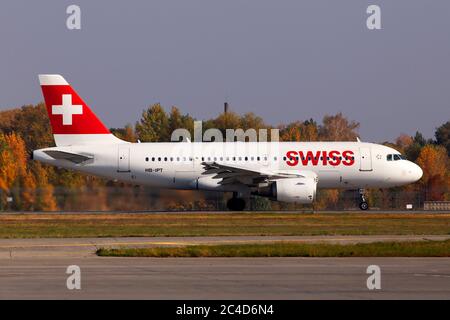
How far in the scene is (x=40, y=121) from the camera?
10288 centimetres

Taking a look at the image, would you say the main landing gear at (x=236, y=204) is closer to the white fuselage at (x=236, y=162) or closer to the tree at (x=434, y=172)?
the white fuselage at (x=236, y=162)

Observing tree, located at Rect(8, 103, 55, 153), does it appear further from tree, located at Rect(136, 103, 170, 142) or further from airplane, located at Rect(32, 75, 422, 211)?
airplane, located at Rect(32, 75, 422, 211)

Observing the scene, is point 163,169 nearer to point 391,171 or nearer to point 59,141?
point 59,141

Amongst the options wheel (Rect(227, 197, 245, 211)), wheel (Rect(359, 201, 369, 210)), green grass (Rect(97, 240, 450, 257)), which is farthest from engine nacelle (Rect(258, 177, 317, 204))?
green grass (Rect(97, 240, 450, 257))

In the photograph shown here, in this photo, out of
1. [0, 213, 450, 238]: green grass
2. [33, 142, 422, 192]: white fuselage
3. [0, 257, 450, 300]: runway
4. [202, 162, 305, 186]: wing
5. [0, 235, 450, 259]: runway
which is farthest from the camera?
[33, 142, 422, 192]: white fuselage

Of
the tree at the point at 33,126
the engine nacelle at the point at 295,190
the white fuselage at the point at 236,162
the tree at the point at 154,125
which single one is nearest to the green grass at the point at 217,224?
the engine nacelle at the point at 295,190

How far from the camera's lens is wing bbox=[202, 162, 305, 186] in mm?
50219

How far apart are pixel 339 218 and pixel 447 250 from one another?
58.3 ft

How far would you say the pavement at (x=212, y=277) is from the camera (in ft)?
55.3

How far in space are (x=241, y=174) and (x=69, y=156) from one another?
9.23m

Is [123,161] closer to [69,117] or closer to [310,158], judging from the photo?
[69,117]

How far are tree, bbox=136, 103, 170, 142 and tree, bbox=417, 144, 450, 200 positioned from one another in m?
20.3

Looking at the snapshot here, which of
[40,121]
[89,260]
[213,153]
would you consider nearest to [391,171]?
[213,153]

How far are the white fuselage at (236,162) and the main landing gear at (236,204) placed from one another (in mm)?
534
